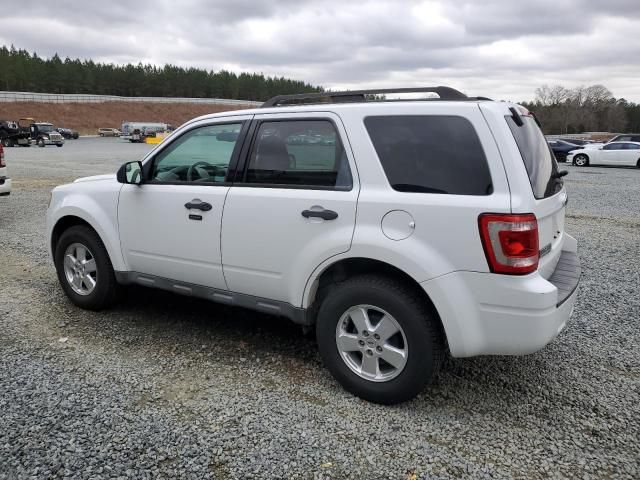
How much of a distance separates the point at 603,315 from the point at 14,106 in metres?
88.2

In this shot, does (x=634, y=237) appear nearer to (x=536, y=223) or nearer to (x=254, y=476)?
(x=536, y=223)

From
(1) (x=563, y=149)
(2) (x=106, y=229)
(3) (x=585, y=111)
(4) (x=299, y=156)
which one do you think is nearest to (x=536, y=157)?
(4) (x=299, y=156)

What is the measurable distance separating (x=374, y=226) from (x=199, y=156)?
1.73 metres

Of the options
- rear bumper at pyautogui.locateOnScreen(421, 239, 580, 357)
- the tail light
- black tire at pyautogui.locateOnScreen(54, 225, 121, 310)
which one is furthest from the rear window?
black tire at pyautogui.locateOnScreen(54, 225, 121, 310)

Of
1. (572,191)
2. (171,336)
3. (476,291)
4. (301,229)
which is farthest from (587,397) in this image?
(572,191)

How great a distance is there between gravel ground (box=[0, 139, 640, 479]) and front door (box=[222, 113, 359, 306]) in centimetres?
70

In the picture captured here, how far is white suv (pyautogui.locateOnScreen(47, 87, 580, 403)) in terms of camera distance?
286cm

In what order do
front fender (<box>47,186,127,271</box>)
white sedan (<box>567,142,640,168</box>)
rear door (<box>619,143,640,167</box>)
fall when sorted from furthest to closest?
1. white sedan (<box>567,142,640,168</box>)
2. rear door (<box>619,143,640,167</box>)
3. front fender (<box>47,186,127,271</box>)

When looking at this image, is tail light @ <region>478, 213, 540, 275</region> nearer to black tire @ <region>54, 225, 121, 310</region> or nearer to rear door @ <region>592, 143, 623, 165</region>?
black tire @ <region>54, 225, 121, 310</region>

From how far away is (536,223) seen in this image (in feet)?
9.34

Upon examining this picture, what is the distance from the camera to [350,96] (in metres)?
3.63

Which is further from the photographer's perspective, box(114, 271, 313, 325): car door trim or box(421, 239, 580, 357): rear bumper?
box(114, 271, 313, 325): car door trim

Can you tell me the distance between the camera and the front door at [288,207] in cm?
328

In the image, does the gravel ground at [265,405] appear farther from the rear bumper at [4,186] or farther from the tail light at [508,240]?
the rear bumper at [4,186]
